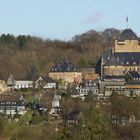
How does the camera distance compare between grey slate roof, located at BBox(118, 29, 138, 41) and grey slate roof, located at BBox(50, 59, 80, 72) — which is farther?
grey slate roof, located at BBox(118, 29, 138, 41)

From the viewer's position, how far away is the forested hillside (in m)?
48.6

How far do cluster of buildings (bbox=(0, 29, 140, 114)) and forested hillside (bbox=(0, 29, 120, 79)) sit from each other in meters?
1.77

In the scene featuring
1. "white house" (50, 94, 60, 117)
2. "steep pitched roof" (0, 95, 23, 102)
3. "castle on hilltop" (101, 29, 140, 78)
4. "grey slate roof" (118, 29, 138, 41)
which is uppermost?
"grey slate roof" (118, 29, 138, 41)

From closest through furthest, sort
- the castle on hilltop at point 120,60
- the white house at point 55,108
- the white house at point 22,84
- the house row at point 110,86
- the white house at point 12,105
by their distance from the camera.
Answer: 1. the white house at point 55,108
2. the white house at point 12,105
3. the house row at point 110,86
4. the white house at point 22,84
5. the castle on hilltop at point 120,60

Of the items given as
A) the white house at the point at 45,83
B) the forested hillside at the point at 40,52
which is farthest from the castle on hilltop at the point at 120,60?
the white house at the point at 45,83

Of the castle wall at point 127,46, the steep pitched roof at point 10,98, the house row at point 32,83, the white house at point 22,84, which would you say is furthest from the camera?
the castle wall at point 127,46

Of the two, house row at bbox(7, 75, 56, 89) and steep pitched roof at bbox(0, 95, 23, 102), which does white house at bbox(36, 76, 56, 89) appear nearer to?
house row at bbox(7, 75, 56, 89)

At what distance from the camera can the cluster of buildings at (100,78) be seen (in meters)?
41.5

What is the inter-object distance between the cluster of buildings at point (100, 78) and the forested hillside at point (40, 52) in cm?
177

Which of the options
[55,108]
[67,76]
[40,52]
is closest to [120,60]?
[67,76]

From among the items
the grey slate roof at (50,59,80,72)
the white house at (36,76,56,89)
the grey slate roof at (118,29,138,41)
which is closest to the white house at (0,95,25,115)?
the white house at (36,76,56,89)

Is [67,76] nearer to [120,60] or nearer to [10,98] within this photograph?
[120,60]

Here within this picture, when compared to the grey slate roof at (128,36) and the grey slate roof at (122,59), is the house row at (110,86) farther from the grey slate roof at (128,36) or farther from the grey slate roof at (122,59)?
the grey slate roof at (128,36)

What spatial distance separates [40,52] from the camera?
176 ft
